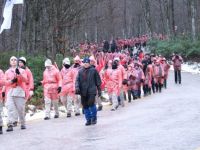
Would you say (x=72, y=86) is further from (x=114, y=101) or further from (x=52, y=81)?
(x=114, y=101)

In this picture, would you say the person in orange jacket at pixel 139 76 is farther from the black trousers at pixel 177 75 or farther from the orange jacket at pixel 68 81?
the orange jacket at pixel 68 81


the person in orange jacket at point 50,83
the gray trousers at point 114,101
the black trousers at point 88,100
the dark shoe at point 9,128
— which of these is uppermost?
the person in orange jacket at point 50,83

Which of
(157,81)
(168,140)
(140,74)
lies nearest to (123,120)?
(168,140)

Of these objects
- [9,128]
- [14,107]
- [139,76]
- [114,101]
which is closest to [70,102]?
[114,101]

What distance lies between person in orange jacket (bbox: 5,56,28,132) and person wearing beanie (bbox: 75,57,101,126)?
1501 mm

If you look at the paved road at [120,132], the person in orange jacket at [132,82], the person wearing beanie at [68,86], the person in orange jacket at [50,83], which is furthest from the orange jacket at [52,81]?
the person in orange jacket at [132,82]

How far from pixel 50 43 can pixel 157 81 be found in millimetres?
6221

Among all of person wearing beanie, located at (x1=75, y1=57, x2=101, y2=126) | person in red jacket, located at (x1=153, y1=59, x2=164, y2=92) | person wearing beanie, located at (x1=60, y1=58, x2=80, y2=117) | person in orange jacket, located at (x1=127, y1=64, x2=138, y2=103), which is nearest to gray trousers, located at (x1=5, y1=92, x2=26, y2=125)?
person wearing beanie, located at (x1=75, y1=57, x2=101, y2=126)

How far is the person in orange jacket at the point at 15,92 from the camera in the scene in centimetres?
1555

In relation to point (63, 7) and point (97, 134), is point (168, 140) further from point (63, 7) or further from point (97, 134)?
point (63, 7)

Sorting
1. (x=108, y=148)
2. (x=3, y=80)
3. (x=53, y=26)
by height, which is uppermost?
(x=53, y=26)

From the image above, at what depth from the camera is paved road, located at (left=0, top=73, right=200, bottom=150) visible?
11.3 m

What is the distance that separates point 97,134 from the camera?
13.3 meters

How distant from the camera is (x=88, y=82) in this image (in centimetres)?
1557
